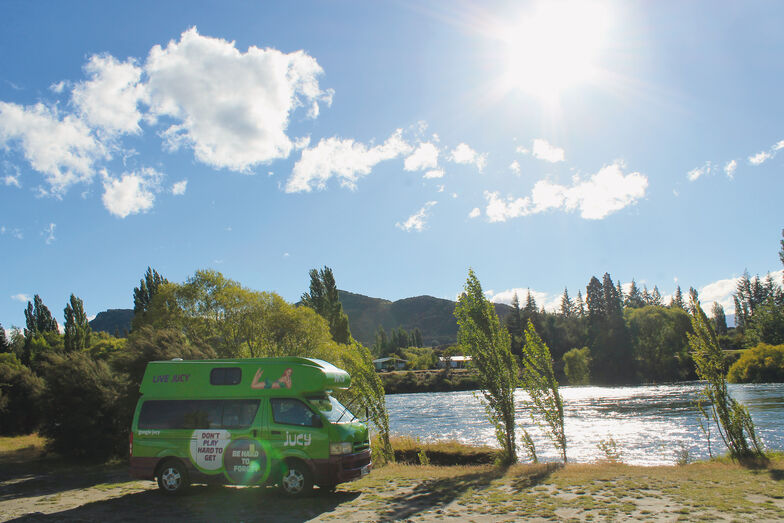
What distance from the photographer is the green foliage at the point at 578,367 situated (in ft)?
327

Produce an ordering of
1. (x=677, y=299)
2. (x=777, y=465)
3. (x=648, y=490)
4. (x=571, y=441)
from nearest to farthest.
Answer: (x=648, y=490), (x=777, y=465), (x=571, y=441), (x=677, y=299)

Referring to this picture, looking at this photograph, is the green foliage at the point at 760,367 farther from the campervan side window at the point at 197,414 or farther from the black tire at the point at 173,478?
the black tire at the point at 173,478

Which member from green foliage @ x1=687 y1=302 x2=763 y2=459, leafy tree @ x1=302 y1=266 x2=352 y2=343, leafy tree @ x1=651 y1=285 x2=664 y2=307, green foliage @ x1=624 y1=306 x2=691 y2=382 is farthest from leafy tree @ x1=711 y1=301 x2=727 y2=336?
green foliage @ x1=687 y1=302 x2=763 y2=459

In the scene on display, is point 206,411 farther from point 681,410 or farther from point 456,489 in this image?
point 681,410

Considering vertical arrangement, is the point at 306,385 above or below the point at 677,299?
below

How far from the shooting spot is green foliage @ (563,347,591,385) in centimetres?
9981

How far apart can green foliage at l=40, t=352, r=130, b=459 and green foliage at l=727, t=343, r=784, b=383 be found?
73224 millimetres

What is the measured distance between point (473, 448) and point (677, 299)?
19218 centimetres

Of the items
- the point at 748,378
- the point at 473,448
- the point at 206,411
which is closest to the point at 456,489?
the point at 206,411

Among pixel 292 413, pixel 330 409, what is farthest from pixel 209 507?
pixel 330 409

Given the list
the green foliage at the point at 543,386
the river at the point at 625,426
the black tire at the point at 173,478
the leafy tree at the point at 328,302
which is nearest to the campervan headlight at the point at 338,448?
the black tire at the point at 173,478

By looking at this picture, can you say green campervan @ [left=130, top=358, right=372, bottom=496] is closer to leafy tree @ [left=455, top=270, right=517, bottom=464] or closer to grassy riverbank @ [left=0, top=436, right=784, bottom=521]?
grassy riverbank @ [left=0, top=436, right=784, bottom=521]

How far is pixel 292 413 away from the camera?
1224cm

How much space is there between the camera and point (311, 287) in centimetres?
7706
